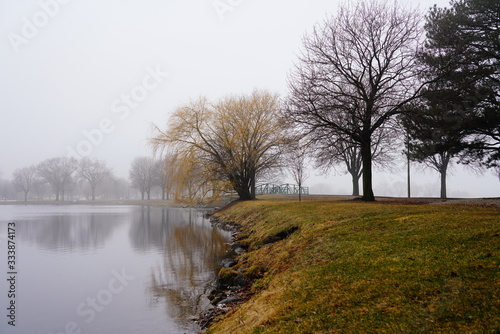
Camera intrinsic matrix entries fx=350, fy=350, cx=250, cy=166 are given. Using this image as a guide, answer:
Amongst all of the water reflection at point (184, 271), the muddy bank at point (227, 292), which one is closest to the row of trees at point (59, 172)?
the water reflection at point (184, 271)

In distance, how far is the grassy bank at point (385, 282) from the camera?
388cm

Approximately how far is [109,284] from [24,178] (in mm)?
105964

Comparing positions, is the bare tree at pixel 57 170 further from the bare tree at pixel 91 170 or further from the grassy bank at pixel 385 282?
the grassy bank at pixel 385 282

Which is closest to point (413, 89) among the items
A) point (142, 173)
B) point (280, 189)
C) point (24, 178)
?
Answer: point (280, 189)

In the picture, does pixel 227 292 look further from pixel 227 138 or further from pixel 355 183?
pixel 355 183

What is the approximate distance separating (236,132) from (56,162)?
257ft

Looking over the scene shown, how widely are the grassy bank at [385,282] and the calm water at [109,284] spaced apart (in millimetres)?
1970

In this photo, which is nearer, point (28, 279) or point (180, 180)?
point (28, 279)

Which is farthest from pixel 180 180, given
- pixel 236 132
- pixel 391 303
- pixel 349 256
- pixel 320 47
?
pixel 391 303

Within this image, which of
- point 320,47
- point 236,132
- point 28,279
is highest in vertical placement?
point 320,47

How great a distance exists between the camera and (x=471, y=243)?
6188 mm

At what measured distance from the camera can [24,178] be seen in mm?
98312

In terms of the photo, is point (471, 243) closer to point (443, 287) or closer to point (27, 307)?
point (443, 287)

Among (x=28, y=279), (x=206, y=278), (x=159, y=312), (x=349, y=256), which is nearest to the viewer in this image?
(x=349, y=256)
